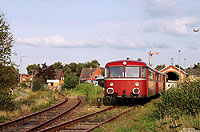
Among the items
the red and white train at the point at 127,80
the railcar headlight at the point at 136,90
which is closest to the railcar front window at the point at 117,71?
the red and white train at the point at 127,80

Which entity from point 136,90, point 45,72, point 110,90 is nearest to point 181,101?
point 136,90

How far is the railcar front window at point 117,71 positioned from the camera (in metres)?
17.8

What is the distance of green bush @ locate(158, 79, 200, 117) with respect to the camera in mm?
10586

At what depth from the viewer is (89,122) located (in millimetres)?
11945

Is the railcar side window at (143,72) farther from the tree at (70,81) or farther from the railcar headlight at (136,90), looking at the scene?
the tree at (70,81)

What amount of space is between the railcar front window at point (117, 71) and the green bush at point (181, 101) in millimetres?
6059

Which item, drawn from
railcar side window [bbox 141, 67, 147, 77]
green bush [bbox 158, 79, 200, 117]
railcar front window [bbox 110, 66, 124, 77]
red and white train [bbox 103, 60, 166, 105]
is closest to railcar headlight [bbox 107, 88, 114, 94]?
red and white train [bbox 103, 60, 166, 105]


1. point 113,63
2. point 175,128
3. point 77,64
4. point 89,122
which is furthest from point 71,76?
point 77,64

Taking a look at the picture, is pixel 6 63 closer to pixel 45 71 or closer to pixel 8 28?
pixel 8 28

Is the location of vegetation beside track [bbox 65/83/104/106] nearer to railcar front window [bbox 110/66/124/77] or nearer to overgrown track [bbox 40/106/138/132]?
railcar front window [bbox 110/66/124/77]

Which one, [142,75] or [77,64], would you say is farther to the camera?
[77,64]

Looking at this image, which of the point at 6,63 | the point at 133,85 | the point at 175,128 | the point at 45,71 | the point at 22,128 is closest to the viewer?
the point at 175,128

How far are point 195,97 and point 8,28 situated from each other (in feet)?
36.1

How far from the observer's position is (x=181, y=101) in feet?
36.3
